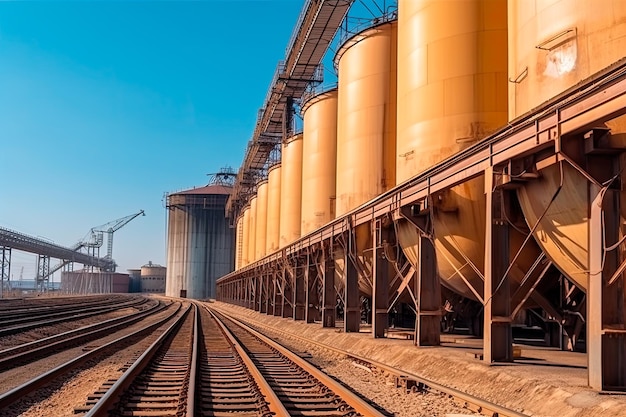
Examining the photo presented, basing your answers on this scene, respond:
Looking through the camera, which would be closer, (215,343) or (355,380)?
(355,380)

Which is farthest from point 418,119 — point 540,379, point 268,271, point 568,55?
point 268,271

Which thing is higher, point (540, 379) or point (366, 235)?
point (366, 235)

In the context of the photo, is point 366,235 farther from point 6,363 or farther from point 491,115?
point 6,363

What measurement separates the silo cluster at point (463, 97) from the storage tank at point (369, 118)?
3 centimetres

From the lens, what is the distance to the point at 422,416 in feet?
25.8

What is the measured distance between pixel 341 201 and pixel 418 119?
6.96 meters

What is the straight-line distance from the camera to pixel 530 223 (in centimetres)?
1022

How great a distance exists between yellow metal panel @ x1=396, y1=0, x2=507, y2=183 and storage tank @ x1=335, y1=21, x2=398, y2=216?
4.42 meters

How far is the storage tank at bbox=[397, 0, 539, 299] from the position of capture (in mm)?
12359

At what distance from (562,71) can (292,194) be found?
22603 mm

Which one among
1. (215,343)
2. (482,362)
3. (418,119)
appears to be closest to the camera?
(482,362)

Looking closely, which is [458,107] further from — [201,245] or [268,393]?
[201,245]

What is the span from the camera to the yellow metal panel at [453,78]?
12.8 m

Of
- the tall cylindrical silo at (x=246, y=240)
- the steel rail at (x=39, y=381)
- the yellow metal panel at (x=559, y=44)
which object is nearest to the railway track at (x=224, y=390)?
the steel rail at (x=39, y=381)
